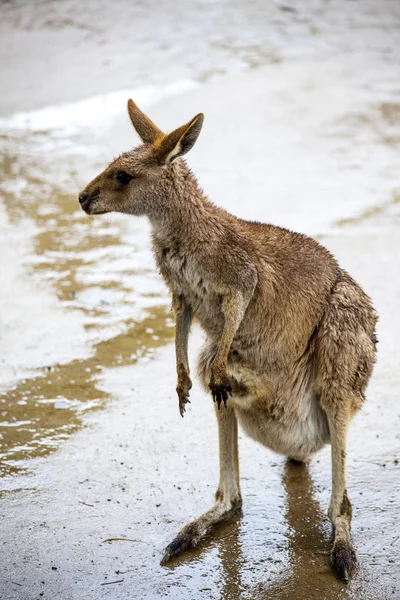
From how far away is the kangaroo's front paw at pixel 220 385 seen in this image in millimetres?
3707

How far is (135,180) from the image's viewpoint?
12.8 ft

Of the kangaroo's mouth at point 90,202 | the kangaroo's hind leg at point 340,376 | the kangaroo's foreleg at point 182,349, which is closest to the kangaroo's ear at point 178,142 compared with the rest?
the kangaroo's mouth at point 90,202

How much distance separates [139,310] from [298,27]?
797cm

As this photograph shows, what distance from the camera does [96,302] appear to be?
634 cm

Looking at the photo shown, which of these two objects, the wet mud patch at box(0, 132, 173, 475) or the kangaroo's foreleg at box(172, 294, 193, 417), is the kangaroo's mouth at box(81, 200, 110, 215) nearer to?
the kangaroo's foreleg at box(172, 294, 193, 417)

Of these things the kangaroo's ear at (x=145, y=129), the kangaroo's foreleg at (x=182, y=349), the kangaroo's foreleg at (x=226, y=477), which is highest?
the kangaroo's ear at (x=145, y=129)

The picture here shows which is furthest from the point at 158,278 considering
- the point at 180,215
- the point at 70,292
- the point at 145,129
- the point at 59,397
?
the point at 180,215

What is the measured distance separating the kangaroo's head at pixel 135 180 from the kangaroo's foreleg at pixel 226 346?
1.91 feet

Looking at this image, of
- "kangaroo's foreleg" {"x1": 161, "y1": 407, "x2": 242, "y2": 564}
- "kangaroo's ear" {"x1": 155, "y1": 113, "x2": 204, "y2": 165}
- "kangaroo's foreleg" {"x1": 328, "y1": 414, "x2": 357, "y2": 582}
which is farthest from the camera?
"kangaroo's foreleg" {"x1": 161, "y1": 407, "x2": 242, "y2": 564}

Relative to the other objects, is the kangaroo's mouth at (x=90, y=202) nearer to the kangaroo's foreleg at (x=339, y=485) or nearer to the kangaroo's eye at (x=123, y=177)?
the kangaroo's eye at (x=123, y=177)

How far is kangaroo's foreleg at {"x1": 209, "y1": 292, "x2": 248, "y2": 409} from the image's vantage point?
12.2 ft

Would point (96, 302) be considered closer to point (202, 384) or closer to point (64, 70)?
point (202, 384)

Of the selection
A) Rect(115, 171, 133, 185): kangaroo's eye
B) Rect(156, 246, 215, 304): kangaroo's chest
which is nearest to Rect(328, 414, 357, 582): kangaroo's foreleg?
Rect(156, 246, 215, 304): kangaroo's chest

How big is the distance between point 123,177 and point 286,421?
1.32 m
